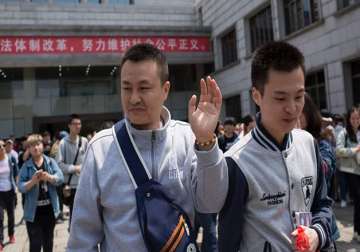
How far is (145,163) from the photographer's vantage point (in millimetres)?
1973

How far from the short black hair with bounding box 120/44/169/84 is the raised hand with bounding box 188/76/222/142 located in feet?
1.07

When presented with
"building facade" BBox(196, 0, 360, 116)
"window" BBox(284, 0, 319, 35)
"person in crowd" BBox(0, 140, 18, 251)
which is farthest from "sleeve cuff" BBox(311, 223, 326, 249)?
"window" BBox(284, 0, 319, 35)

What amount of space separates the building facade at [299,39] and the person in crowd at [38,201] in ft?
30.1

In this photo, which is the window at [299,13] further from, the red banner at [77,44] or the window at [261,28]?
the red banner at [77,44]

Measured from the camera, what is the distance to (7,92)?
20.9 meters

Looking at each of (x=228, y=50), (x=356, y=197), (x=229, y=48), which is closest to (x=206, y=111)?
(x=356, y=197)

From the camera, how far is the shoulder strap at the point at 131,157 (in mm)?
1922

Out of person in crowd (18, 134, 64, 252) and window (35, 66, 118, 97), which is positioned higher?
window (35, 66, 118, 97)

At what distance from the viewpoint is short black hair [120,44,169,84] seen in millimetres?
2031

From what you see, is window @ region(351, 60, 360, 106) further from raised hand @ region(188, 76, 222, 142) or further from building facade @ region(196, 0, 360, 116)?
raised hand @ region(188, 76, 222, 142)

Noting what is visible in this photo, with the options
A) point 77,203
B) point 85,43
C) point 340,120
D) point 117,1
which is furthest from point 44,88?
point 77,203

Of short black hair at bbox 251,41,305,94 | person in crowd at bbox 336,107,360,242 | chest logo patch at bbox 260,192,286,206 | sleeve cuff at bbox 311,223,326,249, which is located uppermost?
short black hair at bbox 251,41,305,94

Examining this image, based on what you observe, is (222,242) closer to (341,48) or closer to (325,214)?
(325,214)

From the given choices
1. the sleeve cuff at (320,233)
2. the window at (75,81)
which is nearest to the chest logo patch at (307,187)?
the sleeve cuff at (320,233)
